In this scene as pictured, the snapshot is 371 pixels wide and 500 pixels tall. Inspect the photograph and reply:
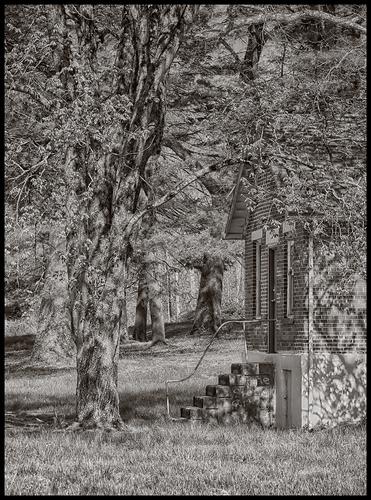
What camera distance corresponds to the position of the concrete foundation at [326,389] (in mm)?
22203

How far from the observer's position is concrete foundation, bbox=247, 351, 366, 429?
22203 mm

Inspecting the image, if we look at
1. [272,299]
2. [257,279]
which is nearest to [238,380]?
[272,299]

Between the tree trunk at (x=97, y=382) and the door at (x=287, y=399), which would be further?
the door at (x=287, y=399)

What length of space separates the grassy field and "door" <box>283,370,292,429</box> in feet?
4.22

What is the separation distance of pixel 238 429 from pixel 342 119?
7.49 m

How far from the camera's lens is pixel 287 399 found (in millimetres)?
23172

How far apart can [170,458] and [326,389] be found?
21.7 ft

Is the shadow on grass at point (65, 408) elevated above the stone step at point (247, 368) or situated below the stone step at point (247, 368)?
below

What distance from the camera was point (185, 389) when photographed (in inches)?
1133

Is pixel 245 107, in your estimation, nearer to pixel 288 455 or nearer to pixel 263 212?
pixel 263 212

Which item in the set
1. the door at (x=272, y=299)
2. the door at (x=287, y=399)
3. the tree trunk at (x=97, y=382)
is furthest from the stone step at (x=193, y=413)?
the tree trunk at (x=97, y=382)

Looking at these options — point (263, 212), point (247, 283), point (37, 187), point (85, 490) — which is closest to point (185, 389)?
point (247, 283)

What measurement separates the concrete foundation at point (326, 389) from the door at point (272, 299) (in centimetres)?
173

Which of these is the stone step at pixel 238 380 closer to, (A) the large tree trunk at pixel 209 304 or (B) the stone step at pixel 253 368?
(B) the stone step at pixel 253 368
